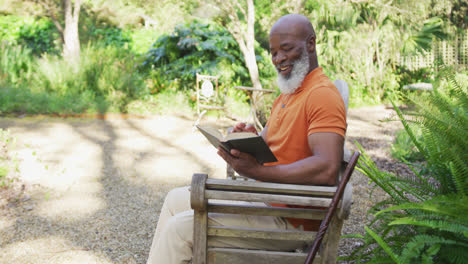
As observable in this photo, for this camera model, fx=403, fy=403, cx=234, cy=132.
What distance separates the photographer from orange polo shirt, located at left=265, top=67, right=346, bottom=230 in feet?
5.72

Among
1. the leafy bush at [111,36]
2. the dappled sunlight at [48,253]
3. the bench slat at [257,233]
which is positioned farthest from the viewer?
the leafy bush at [111,36]

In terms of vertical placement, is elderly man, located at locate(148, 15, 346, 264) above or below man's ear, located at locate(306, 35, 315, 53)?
below

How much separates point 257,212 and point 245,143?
28 cm

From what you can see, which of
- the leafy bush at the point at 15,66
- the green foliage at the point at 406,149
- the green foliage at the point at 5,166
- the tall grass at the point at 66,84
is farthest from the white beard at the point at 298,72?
the leafy bush at the point at 15,66

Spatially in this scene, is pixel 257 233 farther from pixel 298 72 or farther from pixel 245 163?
pixel 298 72

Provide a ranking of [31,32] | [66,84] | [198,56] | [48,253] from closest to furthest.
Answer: [48,253], [66,84], [198,56], [31,32]

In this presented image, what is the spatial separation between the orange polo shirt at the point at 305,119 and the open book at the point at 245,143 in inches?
10.1

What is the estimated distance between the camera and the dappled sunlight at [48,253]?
2957 millimetres

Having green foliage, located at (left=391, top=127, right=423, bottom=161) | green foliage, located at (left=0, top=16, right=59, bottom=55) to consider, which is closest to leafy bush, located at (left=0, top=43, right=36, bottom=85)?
green foliage, located at (left=0, top=16, right=59, bottom=55)

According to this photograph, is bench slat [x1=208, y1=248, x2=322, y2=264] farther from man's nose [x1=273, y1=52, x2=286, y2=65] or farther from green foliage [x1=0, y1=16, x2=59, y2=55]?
green foliage [x1=0, y1=16, x2=59, y2=55]

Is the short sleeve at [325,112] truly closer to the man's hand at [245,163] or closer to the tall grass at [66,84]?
the man's hand at [245,163]

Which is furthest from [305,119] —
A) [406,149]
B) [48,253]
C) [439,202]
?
[406,149]

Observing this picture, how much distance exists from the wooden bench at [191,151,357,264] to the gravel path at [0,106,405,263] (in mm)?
1654

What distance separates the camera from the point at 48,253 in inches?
121
